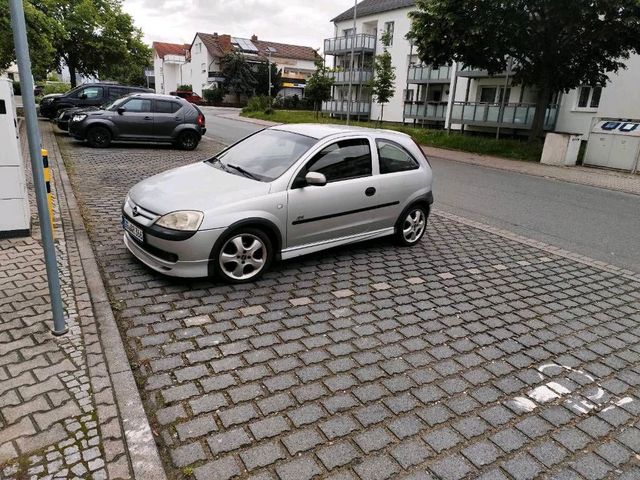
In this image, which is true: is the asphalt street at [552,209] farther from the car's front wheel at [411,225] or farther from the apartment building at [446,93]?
the apartment building at [446,93]

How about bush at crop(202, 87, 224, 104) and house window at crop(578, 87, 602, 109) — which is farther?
bush at crop(202, 87, 224, 104)

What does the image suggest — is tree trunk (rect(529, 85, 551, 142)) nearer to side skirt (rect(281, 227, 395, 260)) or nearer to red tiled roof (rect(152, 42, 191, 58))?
side skirt (rect(281, 227, 395, 260))

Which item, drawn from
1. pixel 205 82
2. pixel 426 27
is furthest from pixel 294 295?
pixel 205 82

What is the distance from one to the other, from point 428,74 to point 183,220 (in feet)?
110

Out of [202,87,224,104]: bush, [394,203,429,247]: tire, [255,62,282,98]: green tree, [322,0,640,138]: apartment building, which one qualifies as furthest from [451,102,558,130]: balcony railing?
[202,87,224,104]: bush

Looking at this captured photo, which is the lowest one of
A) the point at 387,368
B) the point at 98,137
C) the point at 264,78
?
the point at 387,368

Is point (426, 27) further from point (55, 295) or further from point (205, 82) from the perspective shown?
point (205, 82)

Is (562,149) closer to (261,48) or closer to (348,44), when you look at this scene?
(348,44)

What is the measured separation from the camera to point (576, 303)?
17.0 feet

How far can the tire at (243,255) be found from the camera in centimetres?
480

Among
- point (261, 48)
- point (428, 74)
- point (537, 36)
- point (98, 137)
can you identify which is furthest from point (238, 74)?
point (98, 137)

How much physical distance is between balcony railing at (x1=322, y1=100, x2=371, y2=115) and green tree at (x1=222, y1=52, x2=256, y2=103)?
69.8ft

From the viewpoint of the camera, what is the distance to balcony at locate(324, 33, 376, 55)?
4128 centimetres

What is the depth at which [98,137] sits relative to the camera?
Result: 48.1 feet
